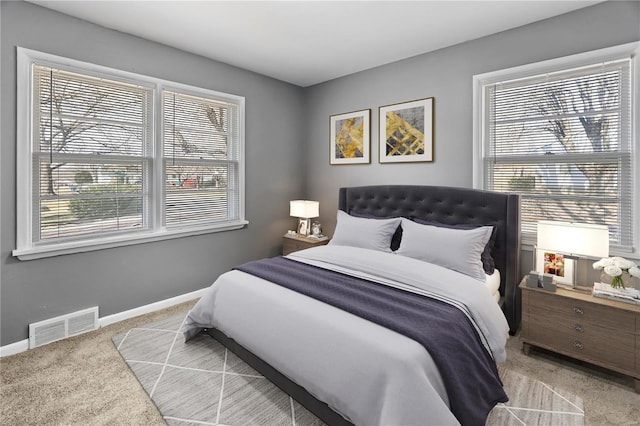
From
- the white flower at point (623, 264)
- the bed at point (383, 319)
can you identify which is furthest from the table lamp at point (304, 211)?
the white flower at point (623, 264)

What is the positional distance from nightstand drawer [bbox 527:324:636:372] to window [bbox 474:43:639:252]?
80 cm

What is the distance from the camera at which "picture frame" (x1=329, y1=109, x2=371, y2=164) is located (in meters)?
3.97

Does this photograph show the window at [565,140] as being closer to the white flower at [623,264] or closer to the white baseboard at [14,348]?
the white flower at [623,264]

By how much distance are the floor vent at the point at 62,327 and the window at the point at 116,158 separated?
1.83ft

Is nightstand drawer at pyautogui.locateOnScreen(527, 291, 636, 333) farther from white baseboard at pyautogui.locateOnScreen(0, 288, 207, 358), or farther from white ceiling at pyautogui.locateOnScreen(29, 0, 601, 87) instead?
white baseboard at pyautogui.locateOnScreen(0, 288, 207, 358)

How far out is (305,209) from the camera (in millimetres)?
4156

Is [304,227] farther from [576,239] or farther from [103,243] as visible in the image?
[576,239]

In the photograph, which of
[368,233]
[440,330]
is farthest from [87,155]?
[440,330]

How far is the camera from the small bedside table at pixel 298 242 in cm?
406

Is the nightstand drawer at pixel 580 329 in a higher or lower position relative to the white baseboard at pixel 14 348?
higher

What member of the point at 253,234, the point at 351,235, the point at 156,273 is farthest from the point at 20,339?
the point at 351,235

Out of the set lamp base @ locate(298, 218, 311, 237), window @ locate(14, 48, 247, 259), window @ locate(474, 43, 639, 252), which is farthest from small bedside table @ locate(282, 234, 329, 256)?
window @ locate(474, 43, 639, 252)

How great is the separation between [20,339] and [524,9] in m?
4.74

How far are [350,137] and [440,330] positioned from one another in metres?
2.95
